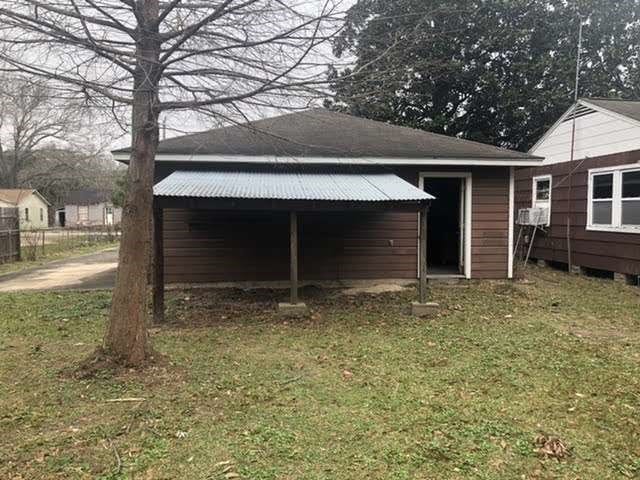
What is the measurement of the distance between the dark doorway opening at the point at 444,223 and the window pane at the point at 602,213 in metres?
2.95

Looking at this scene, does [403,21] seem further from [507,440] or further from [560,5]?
[560,5]

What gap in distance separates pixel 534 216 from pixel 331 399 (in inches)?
400

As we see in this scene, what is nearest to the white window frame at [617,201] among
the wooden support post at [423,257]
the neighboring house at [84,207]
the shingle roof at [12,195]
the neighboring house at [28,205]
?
the wooden support post at [423,257]

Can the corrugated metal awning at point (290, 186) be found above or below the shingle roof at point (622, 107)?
below

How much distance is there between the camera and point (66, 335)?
575 cm

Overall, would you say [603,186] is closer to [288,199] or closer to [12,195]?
[288,199]

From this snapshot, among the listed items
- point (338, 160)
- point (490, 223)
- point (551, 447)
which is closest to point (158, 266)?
point (338, 160)

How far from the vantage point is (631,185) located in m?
9.09

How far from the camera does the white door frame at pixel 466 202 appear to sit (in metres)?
9.29

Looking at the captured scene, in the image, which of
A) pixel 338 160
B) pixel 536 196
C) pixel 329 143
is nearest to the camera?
pixel 338 160

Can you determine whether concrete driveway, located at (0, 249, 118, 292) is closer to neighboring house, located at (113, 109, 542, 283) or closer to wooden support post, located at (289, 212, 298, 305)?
neighboring house, located at (113, 109, 542, 283)

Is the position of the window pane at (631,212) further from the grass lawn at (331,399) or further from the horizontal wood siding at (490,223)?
the grass lawn at (331,399)

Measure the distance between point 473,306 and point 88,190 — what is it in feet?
179

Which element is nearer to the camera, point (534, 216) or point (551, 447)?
point (551, 447)
